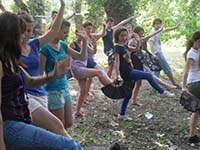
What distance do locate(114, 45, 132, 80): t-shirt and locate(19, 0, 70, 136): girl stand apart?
2.72 metres

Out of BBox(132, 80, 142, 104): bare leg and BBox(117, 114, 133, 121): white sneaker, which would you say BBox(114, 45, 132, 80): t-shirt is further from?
BBox(132, 80, 142, 104): bare leg

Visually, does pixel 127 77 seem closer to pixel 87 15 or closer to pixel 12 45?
pixel 12 45

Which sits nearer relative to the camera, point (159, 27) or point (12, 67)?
point (12, 67)

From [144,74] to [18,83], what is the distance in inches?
178

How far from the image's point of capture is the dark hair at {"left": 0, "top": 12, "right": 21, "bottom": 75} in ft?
9.53

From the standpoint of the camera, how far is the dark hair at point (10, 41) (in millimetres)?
2906

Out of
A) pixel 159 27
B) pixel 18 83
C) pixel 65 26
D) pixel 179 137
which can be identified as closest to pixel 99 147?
pixel 179 137

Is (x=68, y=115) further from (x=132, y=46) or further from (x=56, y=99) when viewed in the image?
(x=132, y=46)

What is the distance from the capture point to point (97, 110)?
26.4ft

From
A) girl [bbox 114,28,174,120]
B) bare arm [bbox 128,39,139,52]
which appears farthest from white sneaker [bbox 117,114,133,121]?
bare arm [bbox 128,39,139,52]

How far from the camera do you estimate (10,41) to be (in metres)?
2.96

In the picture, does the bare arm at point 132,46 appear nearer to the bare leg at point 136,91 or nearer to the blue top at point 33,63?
the bare leg at point 136,91

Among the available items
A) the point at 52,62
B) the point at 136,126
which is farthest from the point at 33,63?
the point at 136,126

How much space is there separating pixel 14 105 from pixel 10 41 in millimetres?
447
